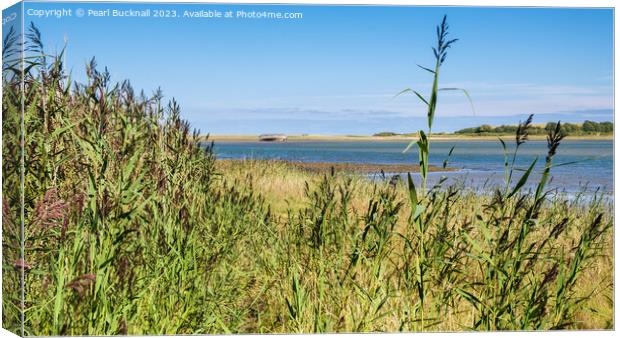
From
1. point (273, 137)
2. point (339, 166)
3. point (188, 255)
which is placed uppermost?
point (273, 137)

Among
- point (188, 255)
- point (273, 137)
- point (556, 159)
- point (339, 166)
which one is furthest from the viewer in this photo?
point (339, 166)

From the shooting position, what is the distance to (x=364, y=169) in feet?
33.7

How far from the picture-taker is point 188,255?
5.26m

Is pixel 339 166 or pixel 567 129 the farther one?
pixel 339 166

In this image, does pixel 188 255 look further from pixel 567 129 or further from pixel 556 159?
pixel 567 129

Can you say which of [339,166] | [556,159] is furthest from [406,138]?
[339,166]

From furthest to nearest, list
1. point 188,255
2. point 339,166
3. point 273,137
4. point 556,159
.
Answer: point 339,166, point 273,137, point 556,159, point 188,255

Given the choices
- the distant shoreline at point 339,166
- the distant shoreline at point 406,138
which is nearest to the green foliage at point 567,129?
the distant shoreline at point 406,138

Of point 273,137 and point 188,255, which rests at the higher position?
point 273,137

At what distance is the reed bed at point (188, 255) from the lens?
4.84m

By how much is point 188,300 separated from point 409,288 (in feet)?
4.65

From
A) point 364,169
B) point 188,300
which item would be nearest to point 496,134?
point 188,300

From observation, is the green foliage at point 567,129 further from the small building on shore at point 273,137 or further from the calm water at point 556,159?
the small building on shore at point 273,137

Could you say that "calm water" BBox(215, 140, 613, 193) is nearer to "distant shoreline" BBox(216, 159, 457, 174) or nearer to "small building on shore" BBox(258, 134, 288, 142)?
"small building on shore" BBox(258, 134, 288, 142)
